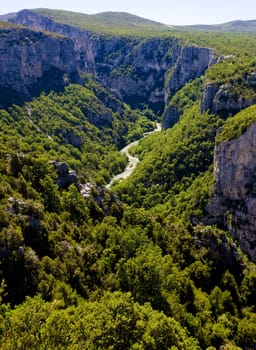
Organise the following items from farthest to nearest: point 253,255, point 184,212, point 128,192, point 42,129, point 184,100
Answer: point 184,100
point 42,129
point 128,192
point 184,212
point 253,255

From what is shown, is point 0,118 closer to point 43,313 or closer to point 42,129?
point 42,129

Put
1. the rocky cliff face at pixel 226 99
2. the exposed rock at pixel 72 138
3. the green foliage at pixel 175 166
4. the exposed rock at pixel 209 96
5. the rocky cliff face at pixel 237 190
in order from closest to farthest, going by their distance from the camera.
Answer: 1. the rocky cliff face at pixel 237 190
2. the rocky cliff face at pixel 226 99
3. the green foliage at pixel 175 166
4. the exposed rock at pixel 209 96
5. the exposed rock at pixel 72 138

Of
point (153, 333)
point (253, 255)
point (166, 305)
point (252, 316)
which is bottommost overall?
point (253, 255)

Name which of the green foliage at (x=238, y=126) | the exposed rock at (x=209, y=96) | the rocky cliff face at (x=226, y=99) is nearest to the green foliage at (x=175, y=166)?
the exposed rock at (x=209, y=96)

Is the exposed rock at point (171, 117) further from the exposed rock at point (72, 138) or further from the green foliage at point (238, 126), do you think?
the green foliage at point (238, 126)

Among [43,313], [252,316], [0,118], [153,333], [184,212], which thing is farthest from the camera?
[0,118]

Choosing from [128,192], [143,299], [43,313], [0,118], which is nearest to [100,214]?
[143,299]
